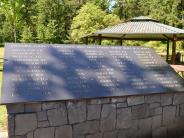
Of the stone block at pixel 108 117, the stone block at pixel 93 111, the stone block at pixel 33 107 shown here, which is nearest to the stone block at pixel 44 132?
the stone block at pixel 33 107

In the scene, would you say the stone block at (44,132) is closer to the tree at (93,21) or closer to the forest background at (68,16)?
the forest background at (68,16)

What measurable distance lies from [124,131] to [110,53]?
1512mm

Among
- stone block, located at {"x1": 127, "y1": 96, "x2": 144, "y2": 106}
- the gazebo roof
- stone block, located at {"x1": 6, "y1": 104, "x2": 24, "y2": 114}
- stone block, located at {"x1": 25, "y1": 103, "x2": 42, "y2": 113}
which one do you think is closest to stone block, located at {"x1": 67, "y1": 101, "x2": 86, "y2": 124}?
stone block, located at {"x1": 25, "y1": 103, "x2": 42, "y2": 113}

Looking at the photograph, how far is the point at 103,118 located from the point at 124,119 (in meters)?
0.41

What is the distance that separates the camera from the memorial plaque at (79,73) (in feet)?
17.5

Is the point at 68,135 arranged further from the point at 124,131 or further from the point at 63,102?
the point at 124,131

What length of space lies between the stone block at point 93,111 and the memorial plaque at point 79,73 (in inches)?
8.2

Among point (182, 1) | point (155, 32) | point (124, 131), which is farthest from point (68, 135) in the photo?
point (182, 1)

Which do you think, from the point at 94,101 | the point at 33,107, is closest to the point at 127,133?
the point at 94,101

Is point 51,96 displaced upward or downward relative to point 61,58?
downward

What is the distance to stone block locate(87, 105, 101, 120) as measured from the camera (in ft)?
18.5

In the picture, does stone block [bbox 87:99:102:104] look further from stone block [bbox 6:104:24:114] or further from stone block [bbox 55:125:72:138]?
stone block [bbox 6:104:24:114]

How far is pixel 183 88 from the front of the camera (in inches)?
259

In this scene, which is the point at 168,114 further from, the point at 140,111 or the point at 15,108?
the point at 15,108
